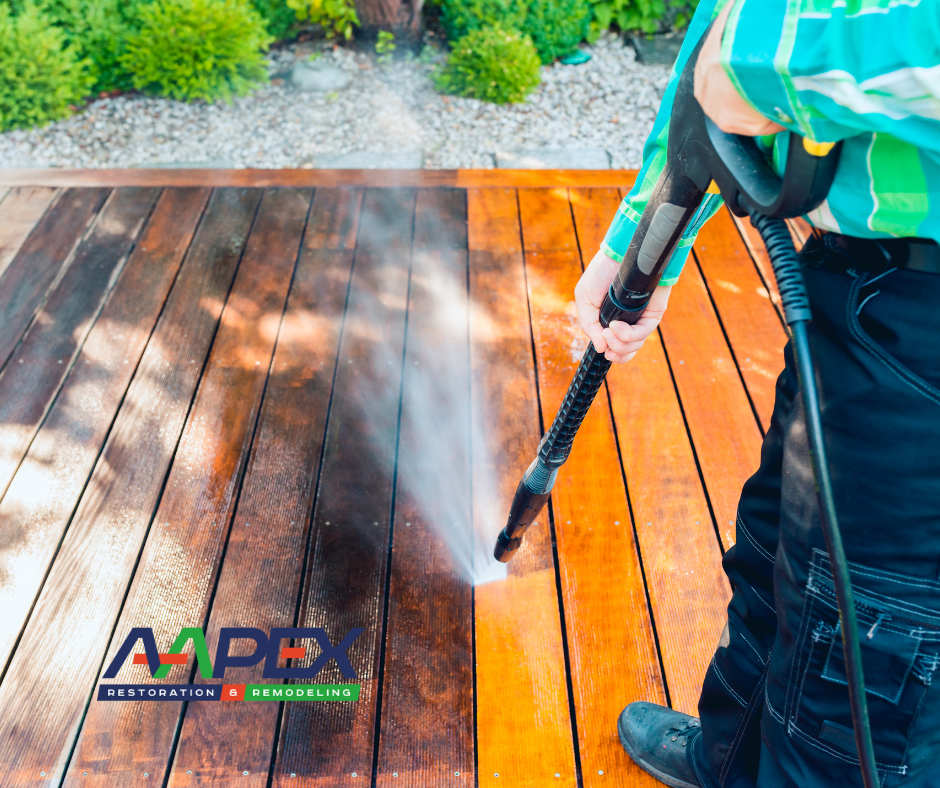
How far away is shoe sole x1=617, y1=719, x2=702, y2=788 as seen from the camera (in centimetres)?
118

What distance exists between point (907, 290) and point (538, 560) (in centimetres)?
102

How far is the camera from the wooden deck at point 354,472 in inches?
49.9

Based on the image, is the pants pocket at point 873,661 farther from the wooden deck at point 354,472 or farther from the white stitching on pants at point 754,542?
the wooden deck at point 354,472

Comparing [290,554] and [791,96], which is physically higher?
[791,96]

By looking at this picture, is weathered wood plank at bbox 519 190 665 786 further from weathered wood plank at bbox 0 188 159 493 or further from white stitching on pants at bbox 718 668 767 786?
weathered wood plank at bbox 0 188 159 493

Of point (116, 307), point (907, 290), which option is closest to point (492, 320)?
point (116, 307)

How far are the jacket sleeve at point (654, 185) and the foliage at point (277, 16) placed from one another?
3050 mm

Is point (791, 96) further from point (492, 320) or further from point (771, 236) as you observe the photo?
point (492, 320)

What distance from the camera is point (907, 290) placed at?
62 cm

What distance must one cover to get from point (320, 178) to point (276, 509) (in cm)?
142

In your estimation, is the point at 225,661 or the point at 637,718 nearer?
the point at 637,718

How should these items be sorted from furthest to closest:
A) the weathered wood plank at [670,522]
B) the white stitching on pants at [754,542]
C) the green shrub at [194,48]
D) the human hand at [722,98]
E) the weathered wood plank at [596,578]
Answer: the green shrub at [194,48], the weathered wood plank at [670,522], the weathered wood plank at [596,578], the white stitching on pants at [754,542], the human hand at [722,98]

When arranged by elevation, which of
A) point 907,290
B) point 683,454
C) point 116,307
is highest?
point 907,290

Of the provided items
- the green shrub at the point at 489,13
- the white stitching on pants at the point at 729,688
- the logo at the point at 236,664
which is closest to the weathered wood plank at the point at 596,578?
the white stitching on pants at the point at 729,688
